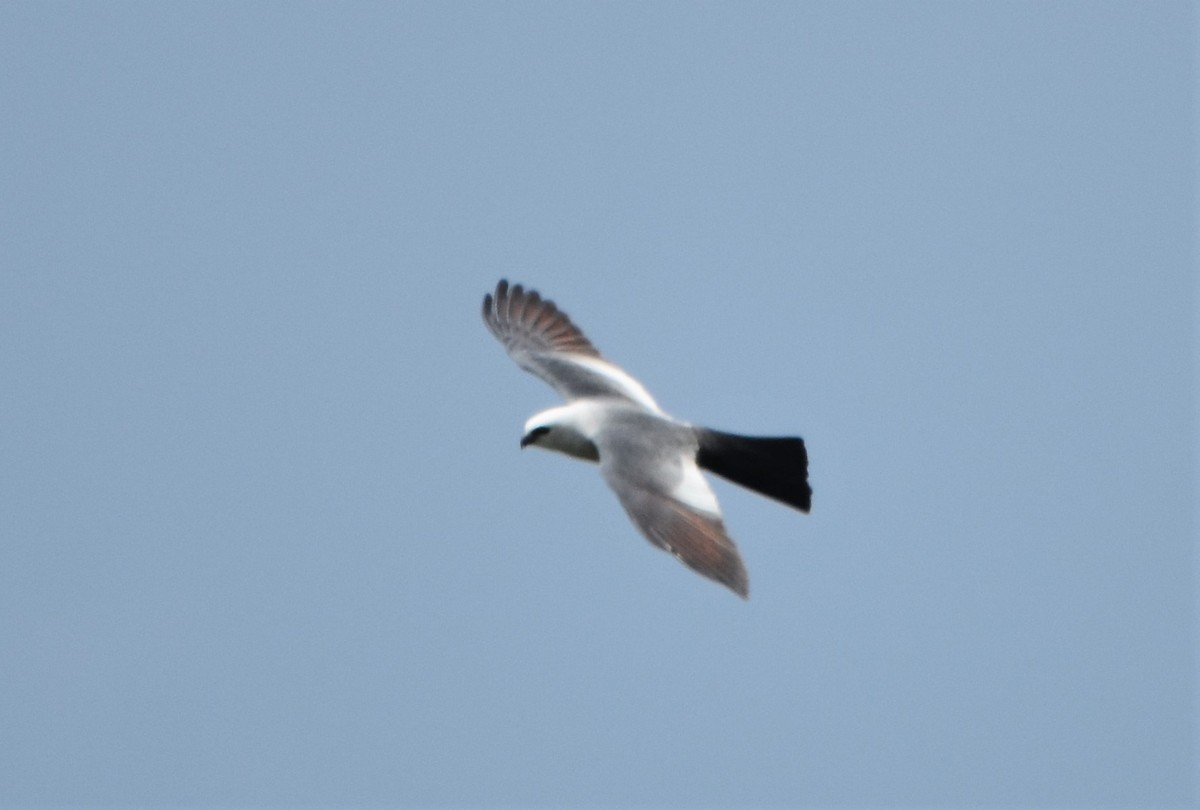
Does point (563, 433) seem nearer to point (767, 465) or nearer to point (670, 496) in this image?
point (767, 465)

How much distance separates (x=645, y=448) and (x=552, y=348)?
373cm

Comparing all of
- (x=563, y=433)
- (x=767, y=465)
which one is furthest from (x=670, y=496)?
(x=563, y=433)

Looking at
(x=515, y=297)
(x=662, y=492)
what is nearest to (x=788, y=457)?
(x=662, y=492)

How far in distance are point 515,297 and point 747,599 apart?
689cm

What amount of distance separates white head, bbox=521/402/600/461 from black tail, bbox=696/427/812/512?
3.15ft

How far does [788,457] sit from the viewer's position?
13453 mm

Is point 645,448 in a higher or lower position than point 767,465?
lower

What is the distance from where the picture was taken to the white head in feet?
46.1

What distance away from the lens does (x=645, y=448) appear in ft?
43.1

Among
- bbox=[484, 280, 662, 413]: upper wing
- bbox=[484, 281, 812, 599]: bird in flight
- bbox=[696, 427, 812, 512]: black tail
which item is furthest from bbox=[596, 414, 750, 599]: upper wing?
bbox=[484, 280, 662, 413]: upper wing

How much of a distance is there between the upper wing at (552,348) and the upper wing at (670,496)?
5.55 ft

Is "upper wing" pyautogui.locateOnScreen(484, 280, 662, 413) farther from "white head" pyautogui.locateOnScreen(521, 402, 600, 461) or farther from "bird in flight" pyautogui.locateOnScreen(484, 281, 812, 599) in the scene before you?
"white head" pyautogui.locateOnScreen(521, 402, 600, 461)

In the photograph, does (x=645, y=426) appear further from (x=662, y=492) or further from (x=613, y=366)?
(x=613, y=366)

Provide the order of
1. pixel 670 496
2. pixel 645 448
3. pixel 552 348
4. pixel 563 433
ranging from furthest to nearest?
1. pixel 552 348
2. pixel 563 433
3. pixel 645 448
4. pixel 670 496
